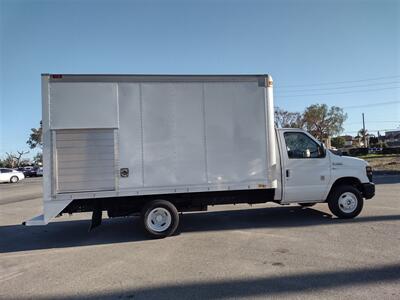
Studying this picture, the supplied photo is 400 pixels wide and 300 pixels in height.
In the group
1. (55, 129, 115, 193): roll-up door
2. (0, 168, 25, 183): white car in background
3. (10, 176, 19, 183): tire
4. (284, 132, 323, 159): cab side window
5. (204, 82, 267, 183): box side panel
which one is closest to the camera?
(55, 129, 115, 193): roll-up door

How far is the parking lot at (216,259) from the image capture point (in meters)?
4.96

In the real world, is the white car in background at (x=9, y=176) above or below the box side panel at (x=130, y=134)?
below

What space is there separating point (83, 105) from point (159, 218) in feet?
9.40

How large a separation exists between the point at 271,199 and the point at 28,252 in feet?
17.7

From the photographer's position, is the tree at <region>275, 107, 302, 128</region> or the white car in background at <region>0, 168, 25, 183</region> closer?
the white car in background at <region>0, 168, 25, 183</region>

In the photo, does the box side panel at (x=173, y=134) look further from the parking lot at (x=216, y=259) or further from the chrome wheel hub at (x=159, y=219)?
the parking lot at (x=216, y=259)

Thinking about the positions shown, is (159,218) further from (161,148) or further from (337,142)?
(337,142)

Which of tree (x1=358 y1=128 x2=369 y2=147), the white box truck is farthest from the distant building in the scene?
the white box truck

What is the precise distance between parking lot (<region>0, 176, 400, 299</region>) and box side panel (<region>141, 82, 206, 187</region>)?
1.36m

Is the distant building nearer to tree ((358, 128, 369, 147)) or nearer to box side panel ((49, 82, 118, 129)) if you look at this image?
tree ((358, 128, 369, 147))

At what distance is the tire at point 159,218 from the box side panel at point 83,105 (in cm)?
189

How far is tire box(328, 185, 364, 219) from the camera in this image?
9.01 meters

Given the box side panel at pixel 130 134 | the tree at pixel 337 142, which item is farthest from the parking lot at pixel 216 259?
the tree at pixel 337 142

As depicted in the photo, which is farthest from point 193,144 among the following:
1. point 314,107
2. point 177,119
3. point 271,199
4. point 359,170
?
point 314,107
